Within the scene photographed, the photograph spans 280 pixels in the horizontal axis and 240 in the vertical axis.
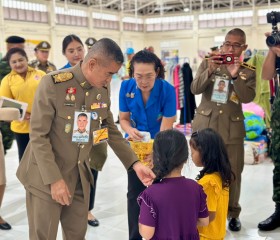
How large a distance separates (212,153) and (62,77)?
2.75 ft

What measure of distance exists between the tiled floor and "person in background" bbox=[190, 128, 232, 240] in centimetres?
74

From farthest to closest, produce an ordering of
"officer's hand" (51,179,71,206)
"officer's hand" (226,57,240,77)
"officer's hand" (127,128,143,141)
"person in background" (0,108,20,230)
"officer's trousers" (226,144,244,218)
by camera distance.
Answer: "officer's trousers" (226,144,244,218), "officer's hand" (226,57,240,77), "officer's hand" (127,128,143,141), "person in background" (0,108,20,230), "officer's hand" (51,179,71,206)

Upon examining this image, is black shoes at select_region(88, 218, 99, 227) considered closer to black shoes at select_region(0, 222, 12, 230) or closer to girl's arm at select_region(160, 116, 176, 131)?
black shoes at select_region(0, 222, 12, 230)

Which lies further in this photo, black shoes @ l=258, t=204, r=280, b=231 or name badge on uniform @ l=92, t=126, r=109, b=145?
black shoes @ l=258, t=204, r=280, b=231

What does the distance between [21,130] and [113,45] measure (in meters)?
1.88

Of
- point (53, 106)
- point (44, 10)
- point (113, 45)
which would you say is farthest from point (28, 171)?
point (44, 10)

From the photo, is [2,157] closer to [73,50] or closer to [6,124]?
[6,124]

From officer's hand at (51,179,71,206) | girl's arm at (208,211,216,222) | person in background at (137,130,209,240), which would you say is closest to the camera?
person in background at (137,130,209,240)

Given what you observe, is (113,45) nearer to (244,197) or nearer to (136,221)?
(136,221)

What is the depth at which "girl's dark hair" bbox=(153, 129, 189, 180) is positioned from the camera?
145 cm

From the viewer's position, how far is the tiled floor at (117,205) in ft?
9.04

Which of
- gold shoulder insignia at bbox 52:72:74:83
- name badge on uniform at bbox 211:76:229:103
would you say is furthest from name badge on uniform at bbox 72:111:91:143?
name badge on uniform at bbox 211:76:229:103

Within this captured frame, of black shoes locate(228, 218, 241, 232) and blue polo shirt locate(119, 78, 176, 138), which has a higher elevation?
blue polo shirt locate(119, 78, 176, 138)

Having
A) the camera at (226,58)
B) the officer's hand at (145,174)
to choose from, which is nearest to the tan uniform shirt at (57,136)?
Result: the officer's hand at (145,174)
